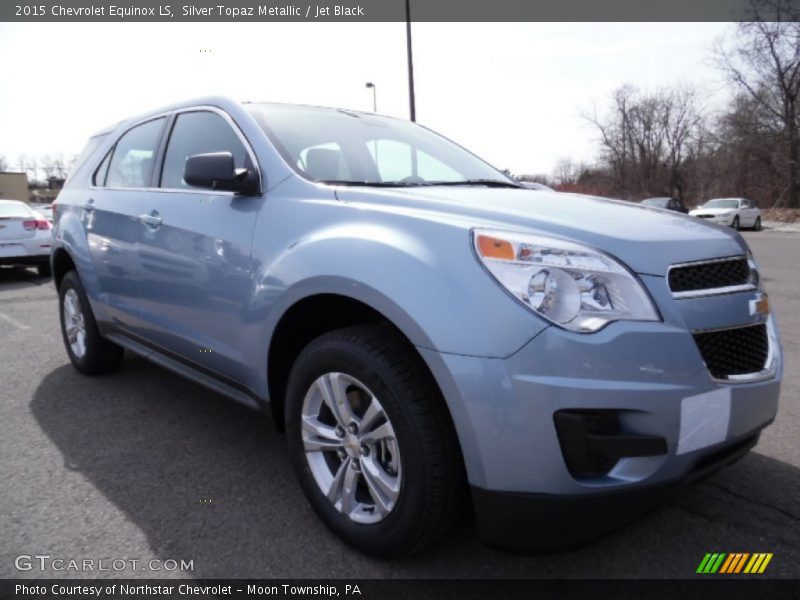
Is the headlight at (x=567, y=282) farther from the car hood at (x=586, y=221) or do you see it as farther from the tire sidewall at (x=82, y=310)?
the tire sidewall at (x=82, y=310)

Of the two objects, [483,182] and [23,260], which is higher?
[483,182]

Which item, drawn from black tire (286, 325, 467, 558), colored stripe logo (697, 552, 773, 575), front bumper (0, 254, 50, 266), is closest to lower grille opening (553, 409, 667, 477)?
black tire (286, 325, 467, 558)

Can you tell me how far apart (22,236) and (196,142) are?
8.17 metres

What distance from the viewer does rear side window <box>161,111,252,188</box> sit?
2.66 m

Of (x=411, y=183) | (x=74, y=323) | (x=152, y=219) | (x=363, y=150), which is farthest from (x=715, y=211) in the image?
(x=152, y=219)

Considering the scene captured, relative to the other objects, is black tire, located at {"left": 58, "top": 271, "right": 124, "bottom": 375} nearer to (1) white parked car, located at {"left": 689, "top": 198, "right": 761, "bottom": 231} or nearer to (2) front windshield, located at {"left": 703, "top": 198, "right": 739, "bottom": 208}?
(1) white parked car, located at {"left": 689, "top": 198, "right": 761, "bottom": 231}

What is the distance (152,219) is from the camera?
2.93 metres

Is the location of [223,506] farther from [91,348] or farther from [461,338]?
[91,348]

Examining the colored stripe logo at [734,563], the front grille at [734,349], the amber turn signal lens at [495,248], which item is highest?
the amber turn signal lens at [495,248]

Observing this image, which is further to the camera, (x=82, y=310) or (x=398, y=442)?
(x=82, y=310)

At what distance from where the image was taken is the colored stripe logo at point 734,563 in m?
1.87

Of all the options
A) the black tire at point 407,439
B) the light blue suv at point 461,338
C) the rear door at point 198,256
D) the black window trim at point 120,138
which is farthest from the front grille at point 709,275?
the black window trim at point 120,138

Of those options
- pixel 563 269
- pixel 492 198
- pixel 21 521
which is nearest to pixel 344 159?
pixel 492 198

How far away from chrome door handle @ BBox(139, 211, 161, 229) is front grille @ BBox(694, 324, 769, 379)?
8.20 ft
